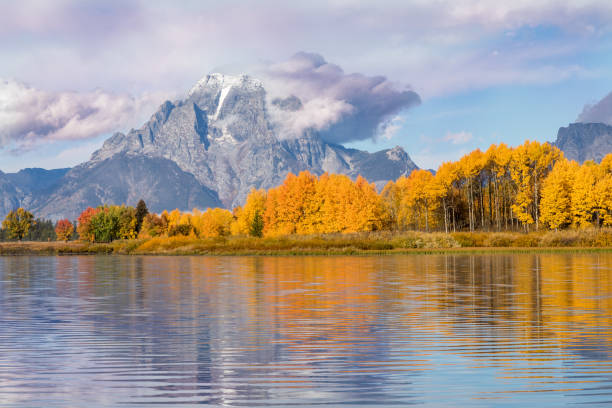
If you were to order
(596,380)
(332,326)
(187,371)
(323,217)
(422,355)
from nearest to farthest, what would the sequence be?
(596,380) → (187,371) → (422,355) → (332,326) → (323,217)

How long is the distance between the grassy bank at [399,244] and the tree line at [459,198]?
49.9 ft

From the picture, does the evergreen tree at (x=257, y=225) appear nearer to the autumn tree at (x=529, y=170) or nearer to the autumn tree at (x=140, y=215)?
the autumn tree at (x=140, y=215)

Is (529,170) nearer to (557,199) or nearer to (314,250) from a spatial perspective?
(557,199)

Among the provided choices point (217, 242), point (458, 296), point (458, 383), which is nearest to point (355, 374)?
point (458, 383)

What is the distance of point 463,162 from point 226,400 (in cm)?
11857

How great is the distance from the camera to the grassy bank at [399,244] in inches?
3238

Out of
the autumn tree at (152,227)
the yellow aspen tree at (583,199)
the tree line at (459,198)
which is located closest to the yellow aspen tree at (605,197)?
the tree line at (459,198)

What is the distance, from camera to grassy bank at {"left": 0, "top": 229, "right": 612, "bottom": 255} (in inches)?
3238

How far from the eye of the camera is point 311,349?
1444 cm

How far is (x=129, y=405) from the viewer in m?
9.84

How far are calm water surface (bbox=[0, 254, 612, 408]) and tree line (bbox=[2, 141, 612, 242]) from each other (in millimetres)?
80303

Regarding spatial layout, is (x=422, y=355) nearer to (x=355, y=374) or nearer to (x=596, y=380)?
(x=355, y=374)

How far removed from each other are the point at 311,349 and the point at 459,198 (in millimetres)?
131785

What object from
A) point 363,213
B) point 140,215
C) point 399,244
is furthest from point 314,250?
point 140,215
